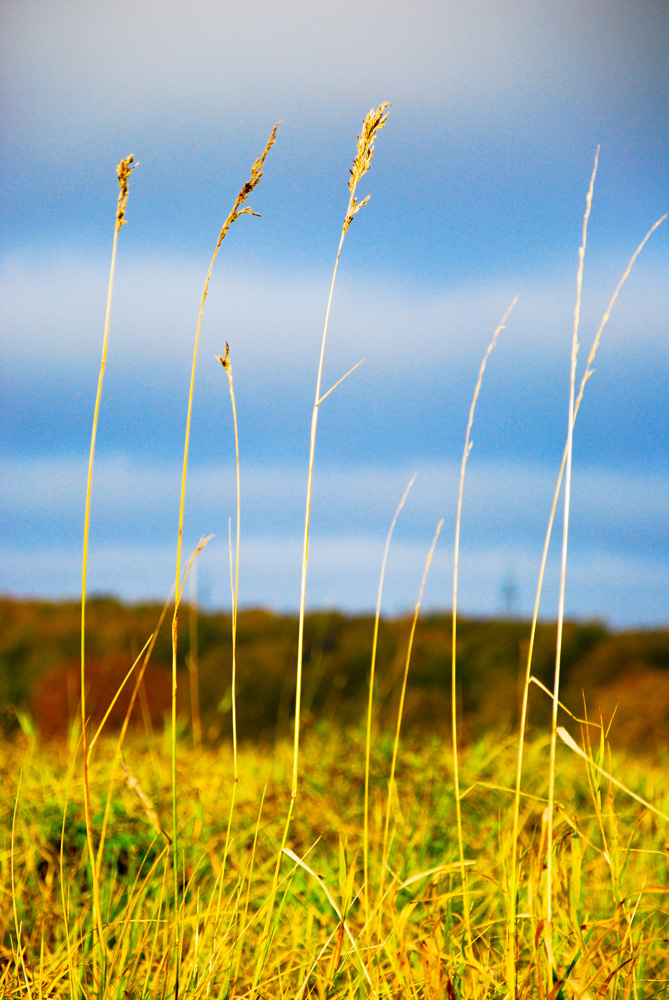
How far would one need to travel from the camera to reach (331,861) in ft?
8.70

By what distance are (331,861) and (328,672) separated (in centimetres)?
505

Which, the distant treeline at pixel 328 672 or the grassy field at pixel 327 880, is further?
the distant treeline at pixel 328 672

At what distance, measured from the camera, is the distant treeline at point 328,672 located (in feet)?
20.9

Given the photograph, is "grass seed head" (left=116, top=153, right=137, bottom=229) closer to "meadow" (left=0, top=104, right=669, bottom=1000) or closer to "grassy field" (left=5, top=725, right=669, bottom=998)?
"meadow" (left=0, top=104, right=669, bottom=1000)

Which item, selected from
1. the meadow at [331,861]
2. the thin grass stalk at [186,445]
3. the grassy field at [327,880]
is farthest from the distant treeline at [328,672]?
the thin grass stalk at [186,445]

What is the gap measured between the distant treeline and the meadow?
4.52 ft

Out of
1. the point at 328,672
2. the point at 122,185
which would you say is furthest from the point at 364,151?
the point at 328,672

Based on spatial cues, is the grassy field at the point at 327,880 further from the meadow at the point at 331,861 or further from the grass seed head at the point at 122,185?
the grass seed head at the point at 122,185

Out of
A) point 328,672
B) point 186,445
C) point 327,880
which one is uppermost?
point 186,445

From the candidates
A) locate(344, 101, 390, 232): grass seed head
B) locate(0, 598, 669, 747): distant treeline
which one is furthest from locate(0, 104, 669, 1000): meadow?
locate(0, 598, 669, 747): distant treeline

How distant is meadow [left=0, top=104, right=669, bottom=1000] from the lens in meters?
1.31

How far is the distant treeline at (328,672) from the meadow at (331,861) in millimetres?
1377

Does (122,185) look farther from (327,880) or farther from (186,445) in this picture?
(327,880)

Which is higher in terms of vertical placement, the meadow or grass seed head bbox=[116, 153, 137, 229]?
grass seed head bbox=[116, 153, 137, 229]
